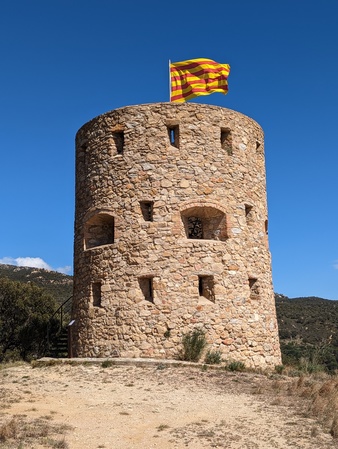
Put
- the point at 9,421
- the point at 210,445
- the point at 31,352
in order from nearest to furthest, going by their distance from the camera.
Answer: the point at 210,445 < the point at 9,421 < the point at 31,352

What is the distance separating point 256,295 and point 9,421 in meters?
8.05

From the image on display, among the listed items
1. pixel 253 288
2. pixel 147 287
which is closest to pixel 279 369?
pixel 253 288

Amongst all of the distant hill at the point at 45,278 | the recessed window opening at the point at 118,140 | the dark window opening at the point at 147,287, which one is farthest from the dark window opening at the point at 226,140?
the distant hill at the point at 45,278

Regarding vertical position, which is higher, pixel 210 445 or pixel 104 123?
pixel 104 123

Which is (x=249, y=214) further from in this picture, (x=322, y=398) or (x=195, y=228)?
(x=322, y=398)

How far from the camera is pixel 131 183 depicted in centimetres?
1440

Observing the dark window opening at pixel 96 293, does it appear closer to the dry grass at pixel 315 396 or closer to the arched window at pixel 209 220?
the arched window at pixel 209 220

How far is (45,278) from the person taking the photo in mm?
40906

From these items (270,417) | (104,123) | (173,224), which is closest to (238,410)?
(270,417)

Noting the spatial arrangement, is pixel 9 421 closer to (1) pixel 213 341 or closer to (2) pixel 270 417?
(2) pixel 270 417

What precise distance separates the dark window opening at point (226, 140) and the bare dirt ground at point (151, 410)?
19.7 feet

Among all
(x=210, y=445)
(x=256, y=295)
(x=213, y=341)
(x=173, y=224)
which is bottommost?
(x=210, y=445)

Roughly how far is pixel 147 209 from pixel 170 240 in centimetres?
114

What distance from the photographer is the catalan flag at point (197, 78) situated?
15672 mm
